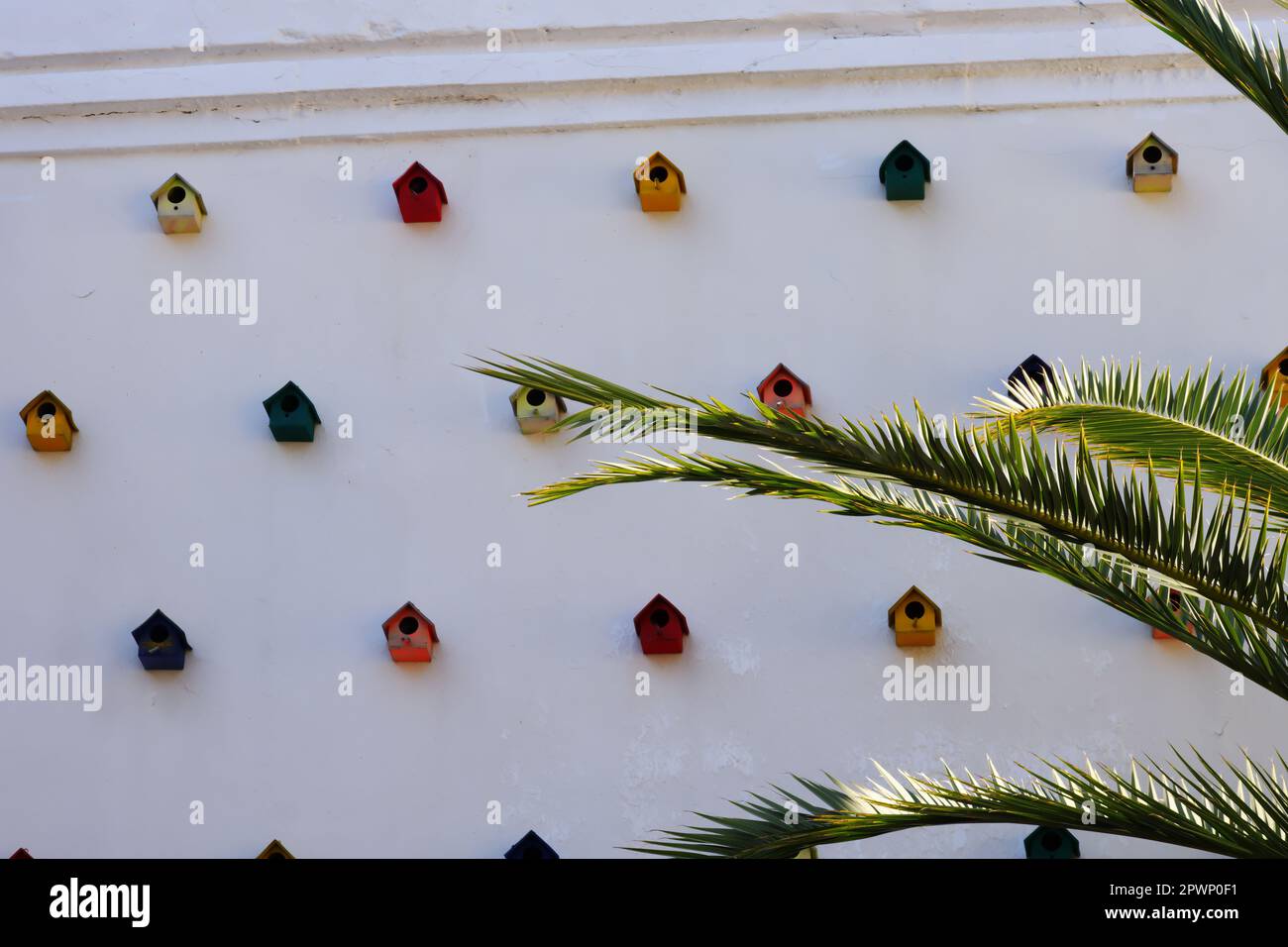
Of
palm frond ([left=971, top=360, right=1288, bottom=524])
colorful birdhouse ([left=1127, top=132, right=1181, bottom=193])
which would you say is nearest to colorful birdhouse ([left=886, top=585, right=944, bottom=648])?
palm frond ([left=971, top=360, right=1288, bottom=524])

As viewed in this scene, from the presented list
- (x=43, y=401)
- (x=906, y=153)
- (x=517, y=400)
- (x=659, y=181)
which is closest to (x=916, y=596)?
(x=517, y=400)

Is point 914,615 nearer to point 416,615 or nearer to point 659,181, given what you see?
point 416,615

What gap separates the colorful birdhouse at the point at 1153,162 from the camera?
7.98 meters

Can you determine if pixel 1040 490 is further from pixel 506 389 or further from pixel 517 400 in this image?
pixel 506 389

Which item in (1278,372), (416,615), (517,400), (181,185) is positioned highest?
(181,185)

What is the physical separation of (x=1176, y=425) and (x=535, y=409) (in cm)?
312

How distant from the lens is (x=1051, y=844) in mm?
7043

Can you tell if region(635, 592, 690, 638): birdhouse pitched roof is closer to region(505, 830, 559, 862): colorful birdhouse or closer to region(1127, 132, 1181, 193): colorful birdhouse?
region(505, 830, 559, 862): colorful birdhouse

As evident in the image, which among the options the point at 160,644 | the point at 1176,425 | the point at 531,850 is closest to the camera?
the point at 1176,425

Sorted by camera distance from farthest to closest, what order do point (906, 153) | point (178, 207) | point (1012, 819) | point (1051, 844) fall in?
point (178, 207), point (906, 153), point (1051, 844), point (1012, 819)

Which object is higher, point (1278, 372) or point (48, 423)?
point (48, 423)

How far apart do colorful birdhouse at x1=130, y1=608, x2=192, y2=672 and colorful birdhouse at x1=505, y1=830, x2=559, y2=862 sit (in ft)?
5.05

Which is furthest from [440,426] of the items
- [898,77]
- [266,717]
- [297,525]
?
[898,77]

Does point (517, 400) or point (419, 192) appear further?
point (419, 192)
